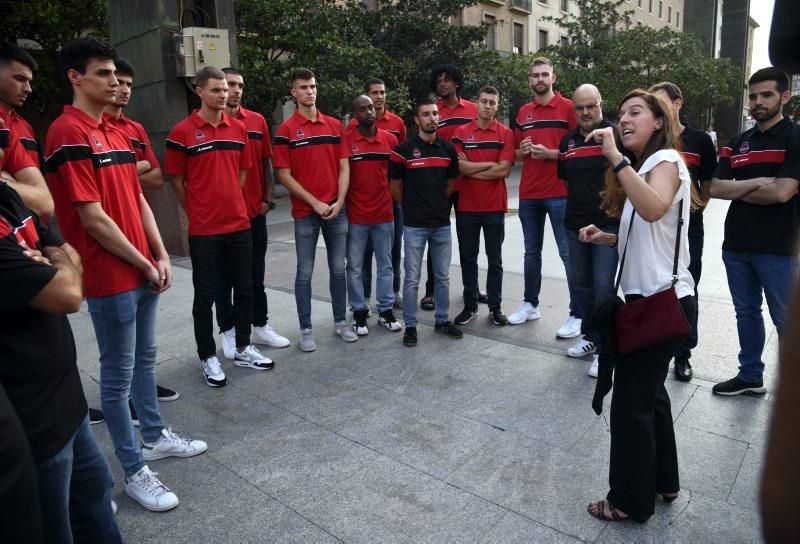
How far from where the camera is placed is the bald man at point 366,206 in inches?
214

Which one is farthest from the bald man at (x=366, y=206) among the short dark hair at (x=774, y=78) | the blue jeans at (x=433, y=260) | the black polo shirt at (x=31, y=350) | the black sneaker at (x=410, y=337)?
the black polo shirt at (x=31, y=350)

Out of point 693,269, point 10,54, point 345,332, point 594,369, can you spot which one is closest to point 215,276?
point 345,332

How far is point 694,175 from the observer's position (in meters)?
4.43

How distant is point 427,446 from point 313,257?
7.96 ft

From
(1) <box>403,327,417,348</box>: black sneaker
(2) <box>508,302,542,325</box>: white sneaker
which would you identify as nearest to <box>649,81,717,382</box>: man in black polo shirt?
(2) <box>508,302,542,325</box>: white sneaker

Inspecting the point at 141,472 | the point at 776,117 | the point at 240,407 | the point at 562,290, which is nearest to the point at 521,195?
the point at 562,290

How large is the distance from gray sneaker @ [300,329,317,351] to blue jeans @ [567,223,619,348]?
2.28m

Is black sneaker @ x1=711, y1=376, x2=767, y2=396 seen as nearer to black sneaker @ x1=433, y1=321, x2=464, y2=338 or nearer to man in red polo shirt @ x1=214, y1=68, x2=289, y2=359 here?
black sneaker @ x1=433, y1=321, x2=464, y2=338

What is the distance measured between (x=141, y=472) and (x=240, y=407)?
1.12 meters

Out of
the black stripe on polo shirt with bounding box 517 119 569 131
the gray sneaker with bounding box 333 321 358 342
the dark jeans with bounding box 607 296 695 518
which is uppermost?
the black stripe on polo shirt with bounding box 517 119 569 131

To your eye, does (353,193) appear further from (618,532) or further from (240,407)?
(618,532)

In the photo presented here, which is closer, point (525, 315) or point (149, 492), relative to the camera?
point (149, 492)

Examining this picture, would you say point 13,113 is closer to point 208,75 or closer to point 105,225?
point 208,75

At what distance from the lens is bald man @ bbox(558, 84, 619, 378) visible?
4.71 metres
